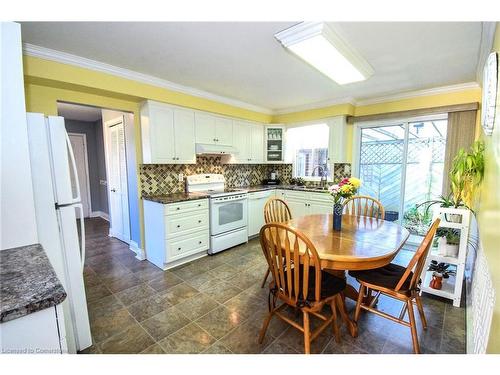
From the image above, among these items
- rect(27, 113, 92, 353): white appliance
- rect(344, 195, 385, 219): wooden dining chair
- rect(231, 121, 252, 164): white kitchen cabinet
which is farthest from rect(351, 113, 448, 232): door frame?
rect(27, 113, 92, 353): white appliance

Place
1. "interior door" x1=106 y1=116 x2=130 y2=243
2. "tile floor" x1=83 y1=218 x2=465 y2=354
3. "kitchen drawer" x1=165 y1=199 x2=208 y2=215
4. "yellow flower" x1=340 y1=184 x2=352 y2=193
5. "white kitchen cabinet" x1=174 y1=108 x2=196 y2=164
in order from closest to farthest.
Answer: "tile floor" x1=83 y1=218 x2=465 y2=354 → "yellow flower" x1=340 y1=184 x2=352 y2=193 → "kitchen drawer" x1=165 y1=199 x2=208 y2=215 → "white kitchen cabinet" x1=174 y1=108 x2=196 y2=164 → "interior door" x1=106 y1=116 x2=130 y2=243

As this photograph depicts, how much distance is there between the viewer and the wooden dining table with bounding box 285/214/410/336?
1.53 metres

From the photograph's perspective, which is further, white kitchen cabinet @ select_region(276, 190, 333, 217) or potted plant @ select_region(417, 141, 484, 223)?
white kitchen cabinet @ select_region(276, 190, 333, 217)

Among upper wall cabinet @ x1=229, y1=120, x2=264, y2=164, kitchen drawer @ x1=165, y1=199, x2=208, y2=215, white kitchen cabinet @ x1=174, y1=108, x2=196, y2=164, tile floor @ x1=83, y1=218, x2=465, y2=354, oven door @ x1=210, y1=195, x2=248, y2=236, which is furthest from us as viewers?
upper wall cabinet @ x1=229, y1=120, x2=264, y2=164

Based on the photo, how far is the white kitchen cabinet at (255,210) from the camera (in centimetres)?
398

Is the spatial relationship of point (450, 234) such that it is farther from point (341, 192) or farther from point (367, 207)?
point (341, 192)

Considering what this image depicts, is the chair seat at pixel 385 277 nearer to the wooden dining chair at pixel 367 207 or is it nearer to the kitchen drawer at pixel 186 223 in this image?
the wooden dining chair at pixel 367 207

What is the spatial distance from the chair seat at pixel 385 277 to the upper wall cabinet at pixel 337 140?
91.5 inches

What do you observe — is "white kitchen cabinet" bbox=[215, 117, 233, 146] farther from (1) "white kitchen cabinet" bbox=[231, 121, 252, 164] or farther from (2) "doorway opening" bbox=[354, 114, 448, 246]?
(2) "doorway opening" bbox=[354, 114, 448, 246]

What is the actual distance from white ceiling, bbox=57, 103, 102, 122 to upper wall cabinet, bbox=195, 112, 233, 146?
224 cm

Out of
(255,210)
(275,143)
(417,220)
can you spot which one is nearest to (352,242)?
(255,210)

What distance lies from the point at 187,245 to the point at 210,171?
A: 1463 millimetres

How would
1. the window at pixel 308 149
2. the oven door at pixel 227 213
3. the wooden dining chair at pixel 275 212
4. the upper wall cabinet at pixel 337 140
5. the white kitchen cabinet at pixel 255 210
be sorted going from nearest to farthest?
the wooden dining chair at pixel 275 212 < the oven door at pixel 227 213 < the upper wall cabinet at pixel 337 140 < the white kitchen cabinet at pixel 255 210 < the window at pixel 308 149

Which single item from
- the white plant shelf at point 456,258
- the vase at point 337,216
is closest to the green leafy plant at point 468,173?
the white plant shelf at point 456,258
